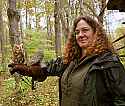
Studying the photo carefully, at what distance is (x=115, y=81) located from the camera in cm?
293

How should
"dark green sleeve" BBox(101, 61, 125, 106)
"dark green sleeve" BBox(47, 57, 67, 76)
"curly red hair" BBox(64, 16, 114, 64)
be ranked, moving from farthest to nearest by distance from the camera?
1. "dark green sleeve" BBox(47, 57, 67, 76)
2. "curly red hair" BBox(64, 16, 114, 64)
3. "dark green sleeve" BBox(101, 61, 125, 106)

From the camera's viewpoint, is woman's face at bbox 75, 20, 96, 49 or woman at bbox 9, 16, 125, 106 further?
woman's face at bbox 75, 20, 96, 49

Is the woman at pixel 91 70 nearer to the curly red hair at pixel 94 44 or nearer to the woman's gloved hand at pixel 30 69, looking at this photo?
the curly red hair at pixel 94 44

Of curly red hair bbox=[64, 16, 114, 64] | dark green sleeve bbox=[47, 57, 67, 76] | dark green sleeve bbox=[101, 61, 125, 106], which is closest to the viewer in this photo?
dark green sleeve bbox=[101, 61, 125, 106]

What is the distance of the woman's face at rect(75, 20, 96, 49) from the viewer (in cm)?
324

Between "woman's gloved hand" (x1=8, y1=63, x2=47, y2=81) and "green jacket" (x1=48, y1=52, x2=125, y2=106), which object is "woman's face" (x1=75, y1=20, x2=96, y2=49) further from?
"woman's gloved hand" (x1=8, y1=63, x2=47, y2=81)

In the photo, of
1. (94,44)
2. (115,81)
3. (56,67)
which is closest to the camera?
(115,81)

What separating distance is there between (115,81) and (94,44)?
1.49 feet

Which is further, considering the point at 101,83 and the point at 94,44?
the point at 94,44

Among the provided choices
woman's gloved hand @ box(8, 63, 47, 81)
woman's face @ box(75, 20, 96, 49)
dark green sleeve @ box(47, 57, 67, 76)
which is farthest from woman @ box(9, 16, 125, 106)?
woman's gloved hand @ box(8, 63, 47, 81)

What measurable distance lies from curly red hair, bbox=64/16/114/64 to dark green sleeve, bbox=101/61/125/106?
0.77 ft

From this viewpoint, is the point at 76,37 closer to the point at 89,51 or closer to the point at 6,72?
the point at 89,51

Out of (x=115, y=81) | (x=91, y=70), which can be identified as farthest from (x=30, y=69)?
(x=115, y=81)

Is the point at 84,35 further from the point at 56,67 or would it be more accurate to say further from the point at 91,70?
the point at 56,67
